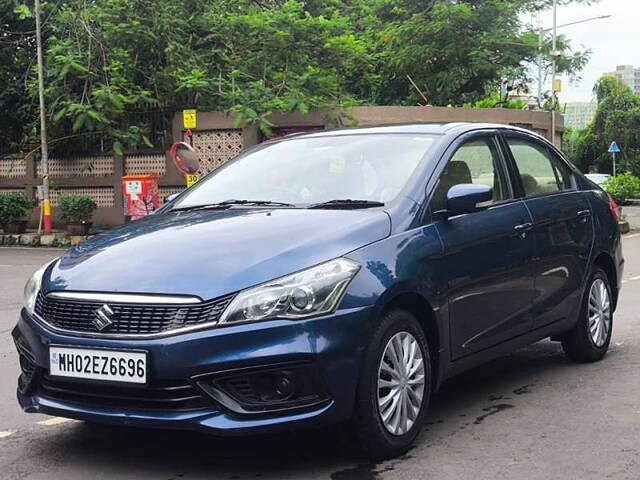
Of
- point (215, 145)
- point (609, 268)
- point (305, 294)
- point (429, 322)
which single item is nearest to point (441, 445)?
point (429, 322)

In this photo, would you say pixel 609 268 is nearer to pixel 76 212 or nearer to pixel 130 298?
pixel 130 298

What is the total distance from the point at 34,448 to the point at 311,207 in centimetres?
180

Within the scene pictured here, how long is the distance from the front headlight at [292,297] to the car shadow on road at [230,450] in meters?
0.70

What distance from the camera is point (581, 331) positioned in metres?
6.03

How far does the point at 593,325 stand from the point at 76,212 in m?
15.2

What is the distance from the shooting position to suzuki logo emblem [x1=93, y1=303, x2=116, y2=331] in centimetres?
373

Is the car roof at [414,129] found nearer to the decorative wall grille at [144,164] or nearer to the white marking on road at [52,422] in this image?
the white marking on road at [52,422]

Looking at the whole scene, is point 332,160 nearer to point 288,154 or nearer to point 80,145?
point 288,154

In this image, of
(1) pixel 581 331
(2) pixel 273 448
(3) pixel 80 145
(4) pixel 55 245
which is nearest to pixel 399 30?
(3) pixel 80 145

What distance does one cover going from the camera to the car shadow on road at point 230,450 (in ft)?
13.0

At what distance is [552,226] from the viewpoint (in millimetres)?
5594

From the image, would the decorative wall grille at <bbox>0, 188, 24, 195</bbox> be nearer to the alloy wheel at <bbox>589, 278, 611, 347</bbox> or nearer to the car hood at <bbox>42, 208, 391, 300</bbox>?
the alloy wheel at <bbox>589, 278, 611, 347</bbox>

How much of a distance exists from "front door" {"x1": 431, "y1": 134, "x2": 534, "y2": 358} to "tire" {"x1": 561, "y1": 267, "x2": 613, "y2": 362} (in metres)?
0.92

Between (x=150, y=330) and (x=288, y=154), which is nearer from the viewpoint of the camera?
(x=150, y=330)
